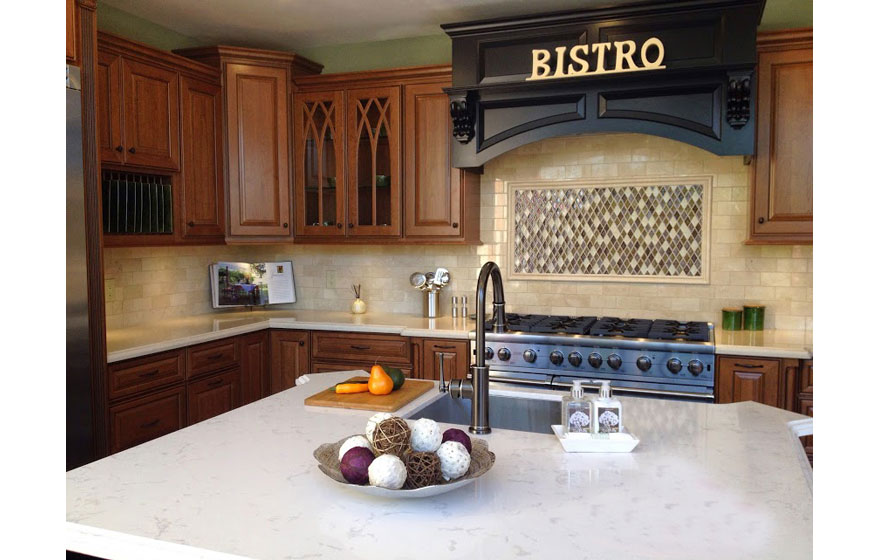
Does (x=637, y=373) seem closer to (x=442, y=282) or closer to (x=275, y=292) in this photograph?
(x=442, y=282)

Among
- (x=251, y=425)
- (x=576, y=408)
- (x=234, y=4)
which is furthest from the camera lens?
(x=234, y=4)

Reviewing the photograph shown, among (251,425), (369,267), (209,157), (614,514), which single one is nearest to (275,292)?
(369,267)

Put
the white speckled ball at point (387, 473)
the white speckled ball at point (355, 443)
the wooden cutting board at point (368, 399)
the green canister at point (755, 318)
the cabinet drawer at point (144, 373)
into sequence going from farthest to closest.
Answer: the green canister at point (755, 318)
the cabinet drawer at point (144, 373)
the wooden cutting board at point (368, 399)
the white speckled ball at point (355, 443)
the white speckled ball at point (387, 473)

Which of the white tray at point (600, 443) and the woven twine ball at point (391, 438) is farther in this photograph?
the white tray at point (600, 443)

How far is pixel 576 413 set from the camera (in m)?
1.84

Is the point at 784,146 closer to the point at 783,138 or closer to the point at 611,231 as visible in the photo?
the point at 783,138

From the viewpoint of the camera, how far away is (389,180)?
174 inches

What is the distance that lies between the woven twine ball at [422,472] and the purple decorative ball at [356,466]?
0.27 ft

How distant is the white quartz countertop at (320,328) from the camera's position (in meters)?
3.40

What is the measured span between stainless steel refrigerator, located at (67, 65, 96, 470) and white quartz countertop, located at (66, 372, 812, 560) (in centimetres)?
139

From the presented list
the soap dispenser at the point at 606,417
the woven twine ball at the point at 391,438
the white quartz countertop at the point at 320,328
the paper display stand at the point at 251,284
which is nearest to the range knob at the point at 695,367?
the white quartz countertop at the point at 320,328

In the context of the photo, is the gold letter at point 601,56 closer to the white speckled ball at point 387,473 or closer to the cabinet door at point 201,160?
the cabinet door at point 201,160

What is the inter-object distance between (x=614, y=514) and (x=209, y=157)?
3.66m

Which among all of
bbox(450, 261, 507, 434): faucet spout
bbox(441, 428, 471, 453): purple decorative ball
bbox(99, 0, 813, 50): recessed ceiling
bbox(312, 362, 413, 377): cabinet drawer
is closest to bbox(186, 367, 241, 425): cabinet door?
bbox(312, 362, 413, 377): cabinet drawer
